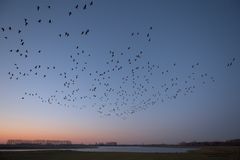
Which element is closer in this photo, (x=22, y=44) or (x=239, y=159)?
(x=22, y=44)

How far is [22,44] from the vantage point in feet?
72.5

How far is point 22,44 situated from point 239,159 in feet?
111

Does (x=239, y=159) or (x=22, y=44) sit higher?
(x=22, y=44)

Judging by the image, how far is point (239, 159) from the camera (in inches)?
1663
